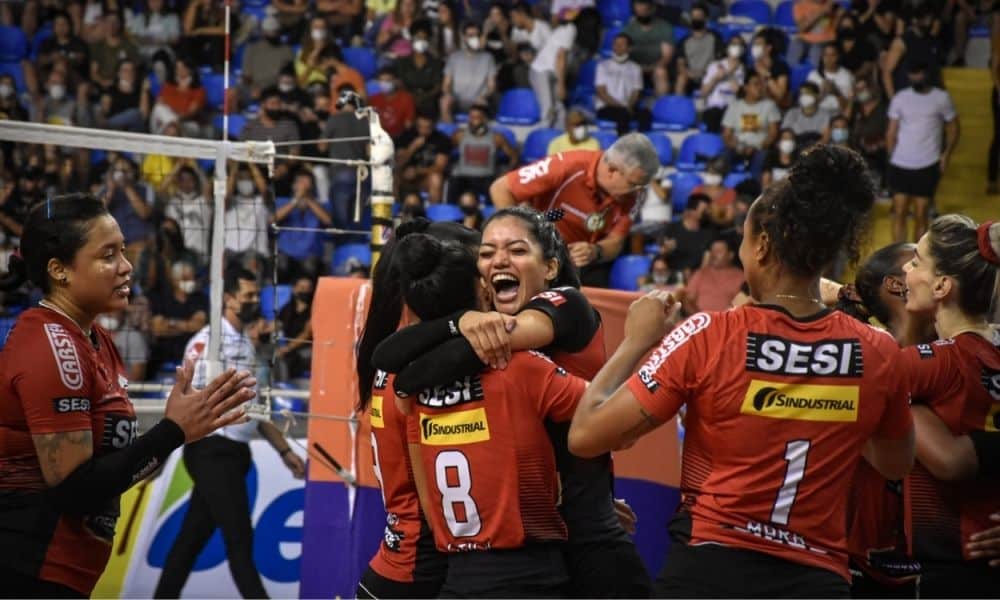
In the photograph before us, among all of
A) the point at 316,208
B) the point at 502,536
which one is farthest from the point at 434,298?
the point at 316,208

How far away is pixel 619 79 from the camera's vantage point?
51.3 feet

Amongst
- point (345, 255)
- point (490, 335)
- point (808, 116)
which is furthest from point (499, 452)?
point (808, 116)

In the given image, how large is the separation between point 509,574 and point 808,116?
38.7ft

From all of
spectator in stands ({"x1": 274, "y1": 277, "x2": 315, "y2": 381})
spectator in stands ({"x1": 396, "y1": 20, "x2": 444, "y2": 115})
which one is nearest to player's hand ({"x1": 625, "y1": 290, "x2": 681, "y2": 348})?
spectator in stands ({"x1": 274, "y1": 277, "x2": 315, "y2": 381})

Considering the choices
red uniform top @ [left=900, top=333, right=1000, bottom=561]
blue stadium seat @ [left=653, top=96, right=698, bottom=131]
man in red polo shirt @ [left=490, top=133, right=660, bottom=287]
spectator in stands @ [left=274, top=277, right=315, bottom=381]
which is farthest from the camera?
blue stadium seat @ [left=653, top=96, right=698, bottom=131]

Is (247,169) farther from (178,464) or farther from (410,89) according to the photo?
(178,464)

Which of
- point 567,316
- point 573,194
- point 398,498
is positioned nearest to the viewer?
point 567,316

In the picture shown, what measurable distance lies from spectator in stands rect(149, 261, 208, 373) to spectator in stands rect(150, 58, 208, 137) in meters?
2.99

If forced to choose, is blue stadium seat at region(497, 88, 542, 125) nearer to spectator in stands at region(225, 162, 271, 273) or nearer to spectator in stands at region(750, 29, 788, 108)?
spectator in stands at region(750, 29, 788, 108)

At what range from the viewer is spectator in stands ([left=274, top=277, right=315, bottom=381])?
11531 mm

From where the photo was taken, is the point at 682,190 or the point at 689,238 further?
the point at 682,190

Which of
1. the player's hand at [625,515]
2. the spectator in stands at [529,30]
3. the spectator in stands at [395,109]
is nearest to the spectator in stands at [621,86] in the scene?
the spectator in stands at [529,30]

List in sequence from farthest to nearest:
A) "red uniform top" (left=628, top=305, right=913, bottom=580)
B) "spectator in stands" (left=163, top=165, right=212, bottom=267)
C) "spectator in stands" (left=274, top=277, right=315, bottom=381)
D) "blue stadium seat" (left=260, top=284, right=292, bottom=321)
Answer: "spectator in stands" (left=163, top=165, right=212, bottom=267) → "blue stadium seat" (left=260, top=284, right=292, bottom=321) → "spectator in stands" (left=274, top=277, right=315, bottom=381) → "red uniform top" (left=628, top=305, right=913, bottom=580)

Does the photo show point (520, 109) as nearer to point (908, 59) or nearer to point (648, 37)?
point (648, 37)
